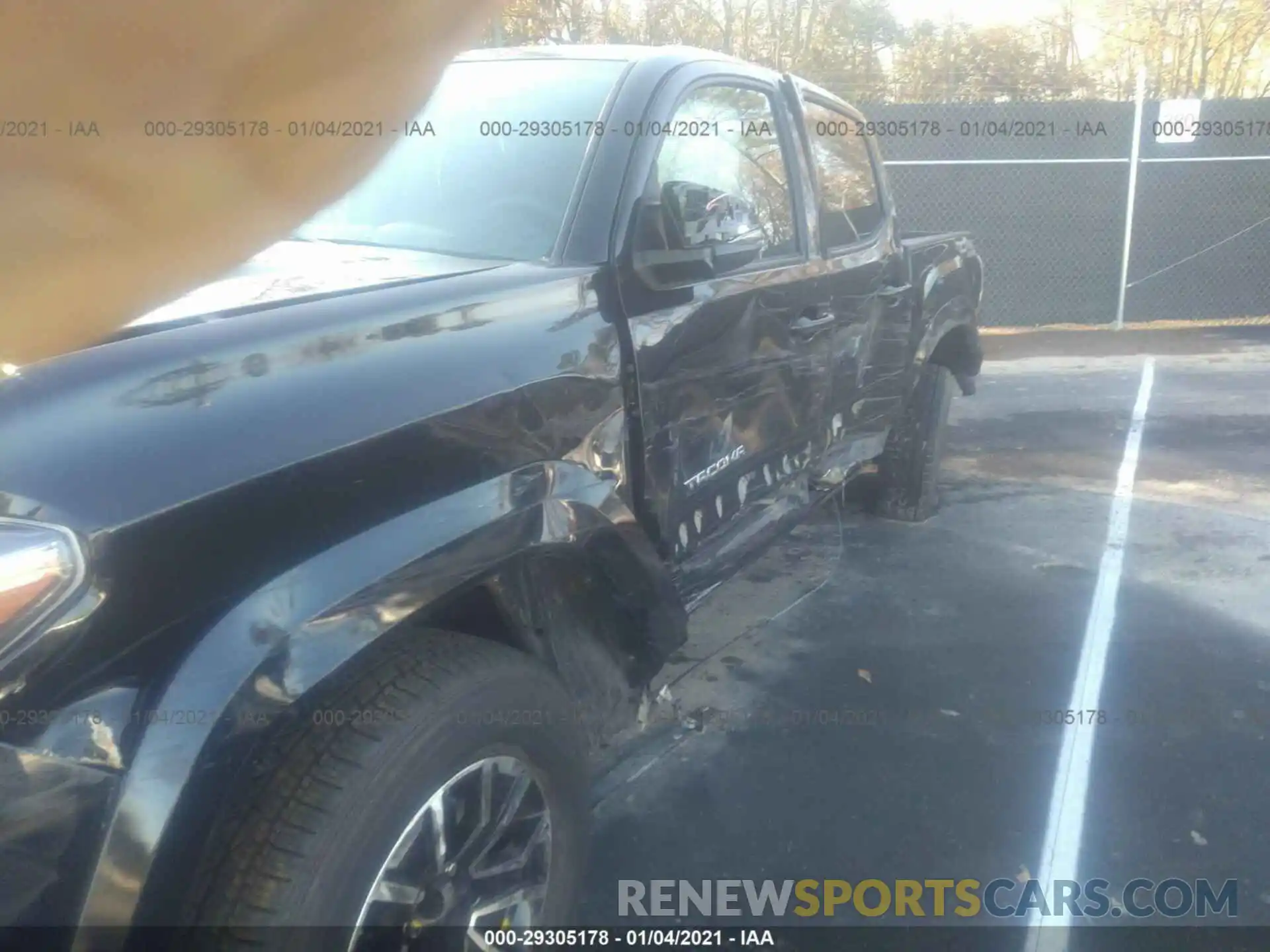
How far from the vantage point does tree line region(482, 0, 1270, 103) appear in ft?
44.2

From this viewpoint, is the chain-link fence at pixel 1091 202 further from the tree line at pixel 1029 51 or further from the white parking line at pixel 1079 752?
the white parking line at pixel 1079 752

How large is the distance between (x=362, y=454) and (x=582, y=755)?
911mm

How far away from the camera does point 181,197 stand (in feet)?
5.43

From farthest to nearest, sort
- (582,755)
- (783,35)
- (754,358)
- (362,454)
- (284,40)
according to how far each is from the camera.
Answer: (783,35) → (754,358) → (582,755) → (362,454) → (284,40)

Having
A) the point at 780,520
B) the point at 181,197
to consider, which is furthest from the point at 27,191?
the point at 780,520

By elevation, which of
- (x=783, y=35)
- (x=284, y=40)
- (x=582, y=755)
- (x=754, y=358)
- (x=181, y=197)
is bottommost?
(x=582, y=755)

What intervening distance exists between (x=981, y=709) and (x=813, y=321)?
57.1 inches

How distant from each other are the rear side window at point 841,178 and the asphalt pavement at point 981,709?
157 cm

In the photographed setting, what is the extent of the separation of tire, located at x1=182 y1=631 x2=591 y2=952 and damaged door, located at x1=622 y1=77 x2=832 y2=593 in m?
0.83

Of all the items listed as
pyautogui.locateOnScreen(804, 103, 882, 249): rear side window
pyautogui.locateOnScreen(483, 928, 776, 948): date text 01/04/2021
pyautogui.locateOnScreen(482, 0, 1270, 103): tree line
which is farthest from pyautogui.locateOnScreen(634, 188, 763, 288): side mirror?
pyautogui.locateOnScreen(482, 0, 1270, 103): tree line

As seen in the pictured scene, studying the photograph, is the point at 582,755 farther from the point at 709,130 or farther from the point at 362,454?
the point at 709,130

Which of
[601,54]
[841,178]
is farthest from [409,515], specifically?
[841,178]

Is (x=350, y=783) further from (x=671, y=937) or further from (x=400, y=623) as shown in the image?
(x=671, y=937)

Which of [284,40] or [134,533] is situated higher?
[284,40]
